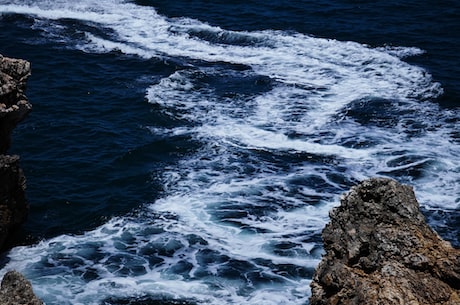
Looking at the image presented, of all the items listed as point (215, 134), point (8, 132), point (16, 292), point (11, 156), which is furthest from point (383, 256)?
point (215, 134)

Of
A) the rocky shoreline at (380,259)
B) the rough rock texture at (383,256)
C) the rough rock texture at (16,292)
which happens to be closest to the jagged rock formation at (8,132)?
the rough rock texture at (16,292)

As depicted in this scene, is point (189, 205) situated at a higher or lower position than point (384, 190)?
lower

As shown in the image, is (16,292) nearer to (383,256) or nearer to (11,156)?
(383,256)

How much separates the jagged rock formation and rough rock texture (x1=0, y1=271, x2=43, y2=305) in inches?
382

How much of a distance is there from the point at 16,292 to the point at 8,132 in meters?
11.2

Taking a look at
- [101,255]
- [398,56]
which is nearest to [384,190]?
[101,255]

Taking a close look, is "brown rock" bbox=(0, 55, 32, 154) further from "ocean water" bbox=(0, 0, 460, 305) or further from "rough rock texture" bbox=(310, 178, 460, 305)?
"rough rock texture" bbox=(310, 178, 460, 305)

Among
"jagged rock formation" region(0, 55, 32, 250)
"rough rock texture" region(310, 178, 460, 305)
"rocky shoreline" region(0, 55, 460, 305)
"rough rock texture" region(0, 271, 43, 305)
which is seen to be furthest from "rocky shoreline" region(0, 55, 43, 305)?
"rough rock texture" region(310, 178, 460, 305)

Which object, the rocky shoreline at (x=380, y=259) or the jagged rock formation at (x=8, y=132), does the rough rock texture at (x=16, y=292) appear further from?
the jagged rock formation at (x=8, y=132)

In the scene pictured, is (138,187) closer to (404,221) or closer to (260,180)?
(260,180)

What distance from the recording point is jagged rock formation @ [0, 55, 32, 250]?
2208 cm

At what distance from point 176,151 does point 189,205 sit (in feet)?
14.9

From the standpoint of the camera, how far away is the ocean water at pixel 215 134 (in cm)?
2278

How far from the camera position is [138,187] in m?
27.6
